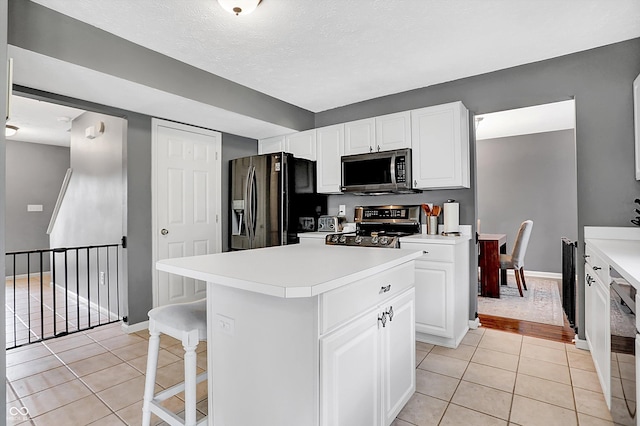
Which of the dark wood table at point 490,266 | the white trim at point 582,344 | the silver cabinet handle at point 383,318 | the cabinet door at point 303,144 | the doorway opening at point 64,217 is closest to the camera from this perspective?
the silver cabinet handle at point 383,318

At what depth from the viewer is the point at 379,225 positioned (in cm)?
364

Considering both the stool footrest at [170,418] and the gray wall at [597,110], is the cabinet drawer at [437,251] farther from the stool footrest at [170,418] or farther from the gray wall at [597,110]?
the stool footrest at [170,418]

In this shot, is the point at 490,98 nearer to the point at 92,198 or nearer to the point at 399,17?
the point at 399,17

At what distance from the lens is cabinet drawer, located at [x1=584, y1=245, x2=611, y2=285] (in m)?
1.79

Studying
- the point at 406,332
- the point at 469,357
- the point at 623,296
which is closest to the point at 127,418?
the point at 406,332

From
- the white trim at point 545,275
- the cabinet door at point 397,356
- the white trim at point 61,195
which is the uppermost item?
the white trim at point 61,195

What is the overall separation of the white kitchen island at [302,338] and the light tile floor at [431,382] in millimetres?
572

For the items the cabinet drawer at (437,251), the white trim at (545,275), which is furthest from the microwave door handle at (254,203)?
the white trim at (545,275)

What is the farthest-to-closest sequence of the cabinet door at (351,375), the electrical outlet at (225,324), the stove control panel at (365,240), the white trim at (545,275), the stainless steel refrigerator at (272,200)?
1. the white trim at (545,275)
2. the stainless steel refrigerator at (272,200)
3. the stove control panel at (365,240)
4. the electrical outlet at (225,324)
5. the cabinet door at (351,375)

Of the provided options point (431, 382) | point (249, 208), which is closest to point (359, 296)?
point (431, 382)

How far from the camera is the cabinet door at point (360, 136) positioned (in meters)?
3.55

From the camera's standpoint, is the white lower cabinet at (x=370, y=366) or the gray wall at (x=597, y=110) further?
the gray wall at (x=597, y=110)

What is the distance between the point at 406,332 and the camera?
6.02 ft

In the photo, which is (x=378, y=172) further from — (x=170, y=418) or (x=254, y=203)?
(x=170, y=418)
